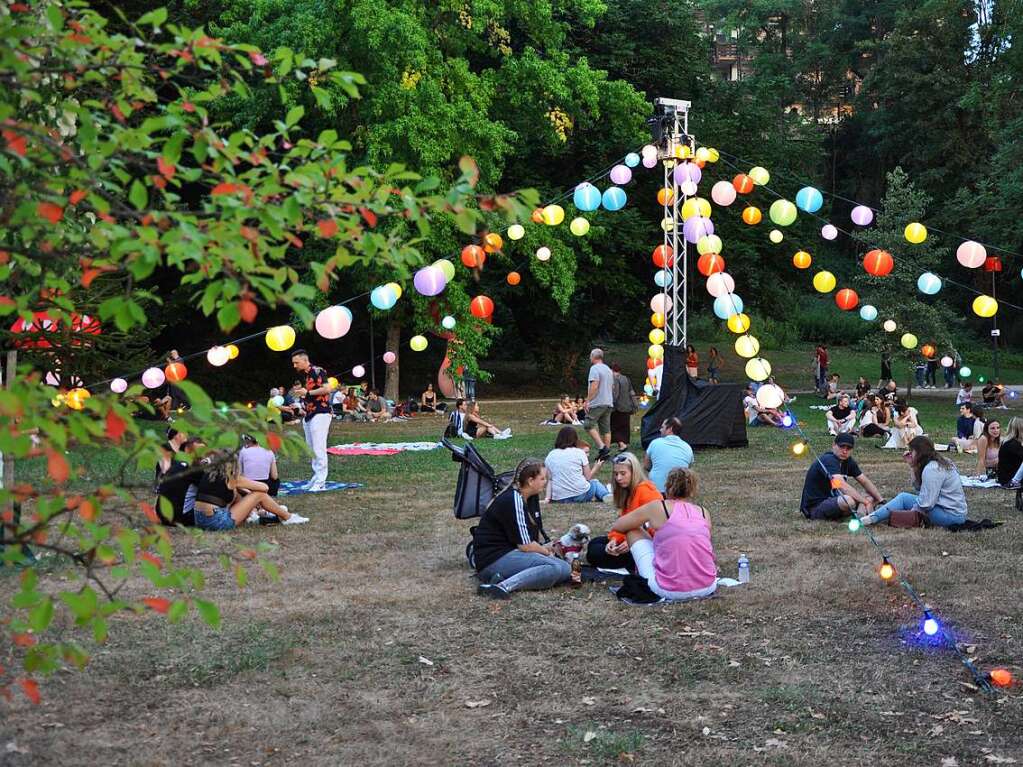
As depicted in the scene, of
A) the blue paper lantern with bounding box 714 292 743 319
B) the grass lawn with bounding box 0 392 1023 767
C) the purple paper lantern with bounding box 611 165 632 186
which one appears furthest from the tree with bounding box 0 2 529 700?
the purple paper lantern with bounding box 611 165 632 186

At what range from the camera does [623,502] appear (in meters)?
8.30

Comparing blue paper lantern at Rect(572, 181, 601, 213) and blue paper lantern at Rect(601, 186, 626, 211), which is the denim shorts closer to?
blue paper lantern at Rect(572, 181, 601, 213)

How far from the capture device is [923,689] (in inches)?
224

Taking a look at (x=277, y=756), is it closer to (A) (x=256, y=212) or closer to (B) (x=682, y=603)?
(A) (x=256, y=212)

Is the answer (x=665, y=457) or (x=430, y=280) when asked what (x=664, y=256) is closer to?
(x=430, y=280)

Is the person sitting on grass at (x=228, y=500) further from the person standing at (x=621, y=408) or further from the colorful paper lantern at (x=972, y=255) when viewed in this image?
the colorful paper lantern at (x=972, y=255)

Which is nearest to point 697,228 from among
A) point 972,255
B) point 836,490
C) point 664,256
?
point 664,256

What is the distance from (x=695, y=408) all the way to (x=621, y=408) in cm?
125

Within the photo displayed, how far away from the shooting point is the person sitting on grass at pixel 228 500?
397 inches

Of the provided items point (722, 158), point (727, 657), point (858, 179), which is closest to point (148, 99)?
point (727, 657)

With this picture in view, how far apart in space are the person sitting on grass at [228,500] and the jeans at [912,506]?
5.73 meters

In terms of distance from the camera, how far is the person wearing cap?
1041 centimetres

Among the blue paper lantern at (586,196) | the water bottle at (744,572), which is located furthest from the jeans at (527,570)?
the blue paper lantern at (586,196)

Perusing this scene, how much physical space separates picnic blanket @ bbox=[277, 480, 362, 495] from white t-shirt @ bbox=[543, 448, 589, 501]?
279 centimetres
